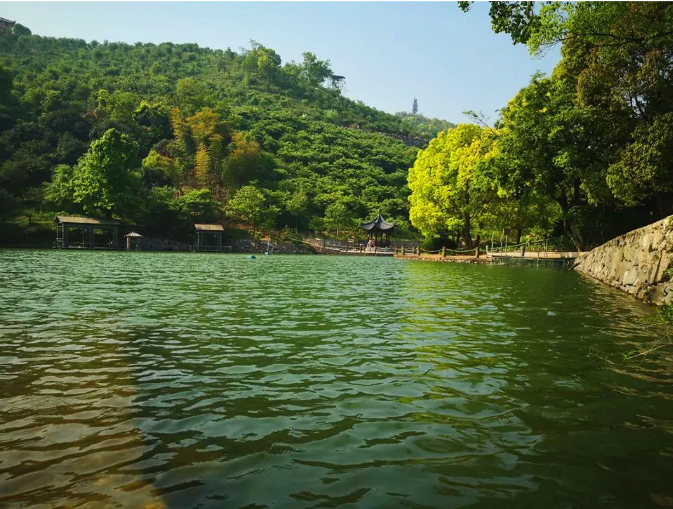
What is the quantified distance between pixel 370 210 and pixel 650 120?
4901 centimetres

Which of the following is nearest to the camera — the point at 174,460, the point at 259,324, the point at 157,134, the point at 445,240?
the point at 174,460

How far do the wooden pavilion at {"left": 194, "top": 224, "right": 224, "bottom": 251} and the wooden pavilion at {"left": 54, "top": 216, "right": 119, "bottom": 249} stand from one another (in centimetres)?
879

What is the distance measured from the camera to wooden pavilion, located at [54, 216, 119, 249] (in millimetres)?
47656

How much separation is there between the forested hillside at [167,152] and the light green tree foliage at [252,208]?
0.19m

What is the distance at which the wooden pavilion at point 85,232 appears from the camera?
47.7 m

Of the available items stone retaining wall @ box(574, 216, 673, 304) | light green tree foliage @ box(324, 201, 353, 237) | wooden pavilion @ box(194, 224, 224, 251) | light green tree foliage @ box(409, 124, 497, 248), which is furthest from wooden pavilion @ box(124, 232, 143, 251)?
stone retaining wall @ box(574, 216, 673, 304)

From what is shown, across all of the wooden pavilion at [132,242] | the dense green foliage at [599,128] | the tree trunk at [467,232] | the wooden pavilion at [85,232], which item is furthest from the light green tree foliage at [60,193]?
the dense green foliage at [599,128]

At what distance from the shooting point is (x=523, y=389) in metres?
5.35

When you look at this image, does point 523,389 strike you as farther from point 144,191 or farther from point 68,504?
point 144,191

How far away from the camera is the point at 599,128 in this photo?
23859mm

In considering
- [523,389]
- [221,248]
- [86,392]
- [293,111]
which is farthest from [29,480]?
[293,111]

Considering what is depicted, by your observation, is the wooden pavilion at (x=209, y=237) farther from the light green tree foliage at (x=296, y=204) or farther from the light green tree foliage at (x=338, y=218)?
the light green tree foliage at (x=338, y=218)

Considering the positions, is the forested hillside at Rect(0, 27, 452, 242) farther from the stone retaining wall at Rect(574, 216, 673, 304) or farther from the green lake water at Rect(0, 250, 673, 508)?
the green lake water at Rect(0, 250, 673, 508)

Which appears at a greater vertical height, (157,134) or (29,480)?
(157,134)
